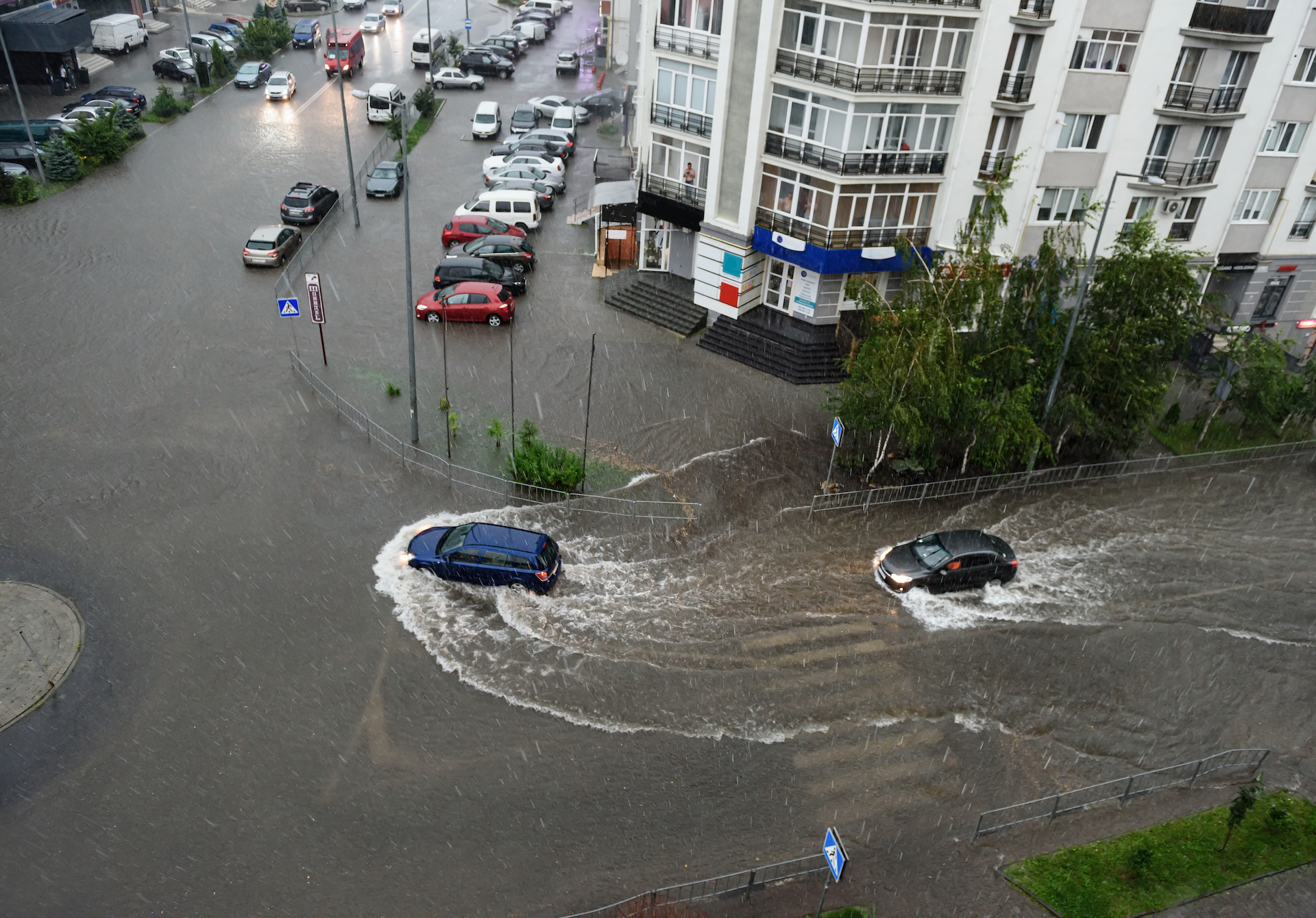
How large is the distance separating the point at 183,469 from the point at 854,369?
17.0 meters

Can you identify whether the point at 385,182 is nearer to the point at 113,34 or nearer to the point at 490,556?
the point at 490,556

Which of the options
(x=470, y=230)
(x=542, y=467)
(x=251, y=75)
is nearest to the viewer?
(x=542, y=467)

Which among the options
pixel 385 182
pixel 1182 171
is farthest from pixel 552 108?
pixel 1182 171

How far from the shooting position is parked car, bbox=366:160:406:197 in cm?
3947

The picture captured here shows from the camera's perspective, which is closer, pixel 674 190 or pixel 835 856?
pixel 835 856

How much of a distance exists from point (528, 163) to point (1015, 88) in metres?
22.5

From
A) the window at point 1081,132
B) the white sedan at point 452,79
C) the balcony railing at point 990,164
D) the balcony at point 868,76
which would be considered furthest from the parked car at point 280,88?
the window at point 1081,132

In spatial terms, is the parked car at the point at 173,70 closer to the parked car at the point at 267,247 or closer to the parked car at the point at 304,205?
the parked car at the point at 304,205

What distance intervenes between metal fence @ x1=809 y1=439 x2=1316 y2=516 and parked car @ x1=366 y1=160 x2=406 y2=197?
84.3 feet

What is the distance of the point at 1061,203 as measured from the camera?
2936cm

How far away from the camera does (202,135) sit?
44.7 metres

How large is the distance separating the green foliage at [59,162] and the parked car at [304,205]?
9126mm

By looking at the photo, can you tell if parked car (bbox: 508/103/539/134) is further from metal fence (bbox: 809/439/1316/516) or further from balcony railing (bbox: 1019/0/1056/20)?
metal fence (bbox: 809/439/1316/516)

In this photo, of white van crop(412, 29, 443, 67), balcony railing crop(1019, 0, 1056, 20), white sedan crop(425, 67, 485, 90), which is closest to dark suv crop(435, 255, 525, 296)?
balcony railing crop(1019, 0, 1056, 20)
